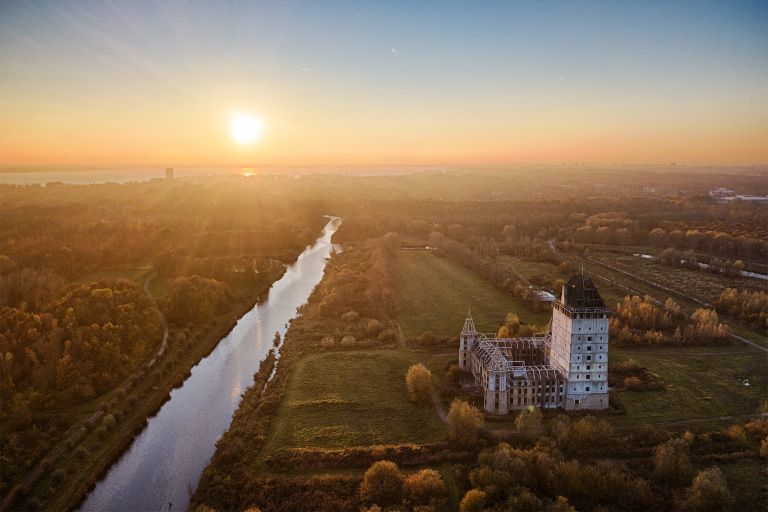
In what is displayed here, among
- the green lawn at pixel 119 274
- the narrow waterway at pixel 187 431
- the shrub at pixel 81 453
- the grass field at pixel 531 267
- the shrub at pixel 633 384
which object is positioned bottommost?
the narrow waterway at pixel 187 431

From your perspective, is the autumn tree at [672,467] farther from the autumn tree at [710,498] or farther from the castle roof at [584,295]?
the castle roof at [584,295]

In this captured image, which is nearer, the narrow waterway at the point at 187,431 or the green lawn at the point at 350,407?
the narrow waterway at the point at 187,431

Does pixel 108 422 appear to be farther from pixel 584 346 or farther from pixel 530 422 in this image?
pixel 584 346

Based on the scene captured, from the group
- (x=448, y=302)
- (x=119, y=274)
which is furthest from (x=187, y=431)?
(x=119, y=274)

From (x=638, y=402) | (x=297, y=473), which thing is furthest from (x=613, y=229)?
(x=297, y=473)

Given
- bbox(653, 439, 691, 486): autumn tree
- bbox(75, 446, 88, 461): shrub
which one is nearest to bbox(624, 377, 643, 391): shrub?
bbox(653, 439, 691, 486): autumn tree

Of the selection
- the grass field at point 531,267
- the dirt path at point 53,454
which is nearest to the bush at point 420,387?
the dirt path at point 53,454
